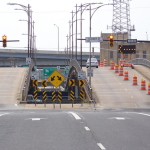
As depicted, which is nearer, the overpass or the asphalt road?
the asphalt road

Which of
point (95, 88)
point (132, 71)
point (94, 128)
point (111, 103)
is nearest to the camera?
point (94, 128)

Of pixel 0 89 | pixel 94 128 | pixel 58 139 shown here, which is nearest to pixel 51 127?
pixel 94 128

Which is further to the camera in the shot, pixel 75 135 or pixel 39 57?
pixel 39 57

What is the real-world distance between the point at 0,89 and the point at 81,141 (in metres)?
43.2

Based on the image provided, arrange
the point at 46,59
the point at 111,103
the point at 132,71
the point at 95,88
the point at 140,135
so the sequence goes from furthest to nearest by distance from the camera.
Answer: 1. the point at 46,59
2. the point at 132,71
3. the point at 95,88
4. the point at 111,103
5. the point at 140,135

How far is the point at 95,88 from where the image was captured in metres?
54.3

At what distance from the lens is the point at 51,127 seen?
1914 cm

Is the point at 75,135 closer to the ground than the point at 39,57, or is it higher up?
closer to the ground

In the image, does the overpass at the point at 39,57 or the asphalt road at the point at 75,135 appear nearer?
the asphalt road at the point at 75,135

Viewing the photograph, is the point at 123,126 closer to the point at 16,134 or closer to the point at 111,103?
the point at 16,134

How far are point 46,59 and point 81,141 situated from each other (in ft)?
456

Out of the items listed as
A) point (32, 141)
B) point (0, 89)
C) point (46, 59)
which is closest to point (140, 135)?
point (32, 141)

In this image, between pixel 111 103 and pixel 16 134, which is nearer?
pixel 16 134

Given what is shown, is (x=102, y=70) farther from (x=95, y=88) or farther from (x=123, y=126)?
(x=123, y=126)
